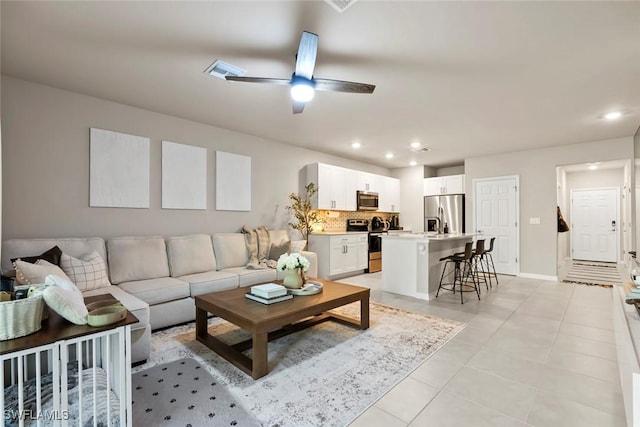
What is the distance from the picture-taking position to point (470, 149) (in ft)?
19.4

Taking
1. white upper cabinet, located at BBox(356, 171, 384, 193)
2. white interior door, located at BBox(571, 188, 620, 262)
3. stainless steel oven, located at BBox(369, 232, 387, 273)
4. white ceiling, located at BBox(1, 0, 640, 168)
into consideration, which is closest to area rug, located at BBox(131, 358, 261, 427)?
white ceiling, located at BBox(1, 0, 640, 168)

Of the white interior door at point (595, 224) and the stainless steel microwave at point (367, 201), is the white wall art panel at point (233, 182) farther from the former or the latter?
the white interior door at point (595, 224)

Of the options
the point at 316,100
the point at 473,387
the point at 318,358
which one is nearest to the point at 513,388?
the point at 473,387

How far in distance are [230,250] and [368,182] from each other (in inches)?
150

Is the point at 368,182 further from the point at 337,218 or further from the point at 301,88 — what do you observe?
the point at 301,88

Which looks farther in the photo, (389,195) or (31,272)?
(389,195)

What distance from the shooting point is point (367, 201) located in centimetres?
693

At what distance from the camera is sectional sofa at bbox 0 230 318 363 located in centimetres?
278

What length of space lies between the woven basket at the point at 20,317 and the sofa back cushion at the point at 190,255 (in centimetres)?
235

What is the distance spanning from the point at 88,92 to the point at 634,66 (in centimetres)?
548

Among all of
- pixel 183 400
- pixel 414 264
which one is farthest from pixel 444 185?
pixel 183 400

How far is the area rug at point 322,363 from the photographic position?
6.22 feet

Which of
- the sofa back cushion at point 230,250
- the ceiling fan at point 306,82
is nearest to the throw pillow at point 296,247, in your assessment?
the sofa back cushion at point 230,250

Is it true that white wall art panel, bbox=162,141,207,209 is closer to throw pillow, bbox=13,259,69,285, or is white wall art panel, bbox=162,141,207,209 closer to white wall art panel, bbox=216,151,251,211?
white wall art panel, bbox=216,151,251,211
